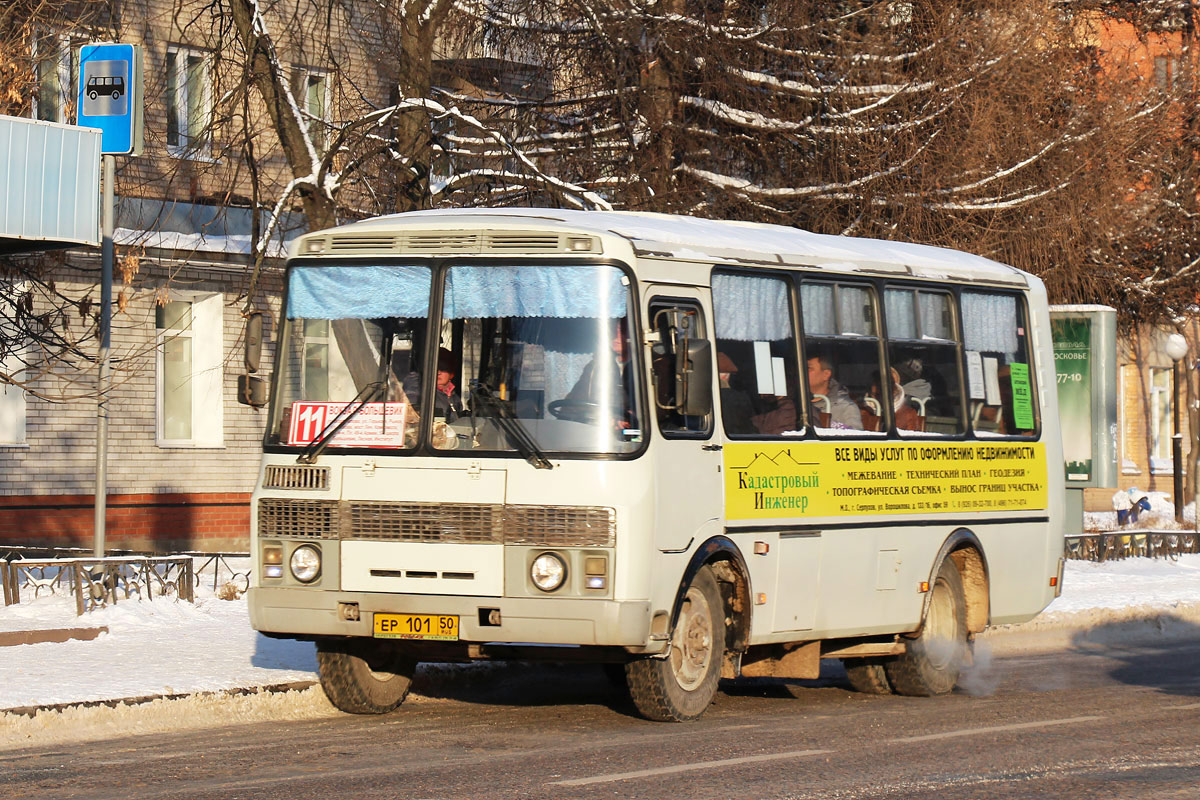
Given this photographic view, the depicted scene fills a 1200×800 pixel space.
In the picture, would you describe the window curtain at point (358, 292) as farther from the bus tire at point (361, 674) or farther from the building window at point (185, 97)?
the building window at point (185, 97)

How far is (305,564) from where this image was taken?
11328mm

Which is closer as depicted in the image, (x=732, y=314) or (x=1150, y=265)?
(x=732, y=314)

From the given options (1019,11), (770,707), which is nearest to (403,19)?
(1019,11)

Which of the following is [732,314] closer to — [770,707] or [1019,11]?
[770,707]

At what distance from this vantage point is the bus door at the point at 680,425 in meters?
11.2

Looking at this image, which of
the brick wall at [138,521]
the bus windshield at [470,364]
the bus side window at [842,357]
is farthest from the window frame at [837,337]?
the brick wall at [138,521]

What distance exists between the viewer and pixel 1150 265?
2788 cm

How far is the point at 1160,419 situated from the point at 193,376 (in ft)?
94.6

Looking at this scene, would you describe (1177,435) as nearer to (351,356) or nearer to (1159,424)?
(1159,424)

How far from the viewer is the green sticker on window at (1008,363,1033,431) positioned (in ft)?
49.4

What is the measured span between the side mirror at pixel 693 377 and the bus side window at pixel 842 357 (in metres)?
1.77

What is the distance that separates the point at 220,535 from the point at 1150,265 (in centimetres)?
1366

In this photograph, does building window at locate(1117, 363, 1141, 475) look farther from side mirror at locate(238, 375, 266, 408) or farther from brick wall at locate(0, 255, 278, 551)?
side mirror at locate(238, 375, 266, 408)

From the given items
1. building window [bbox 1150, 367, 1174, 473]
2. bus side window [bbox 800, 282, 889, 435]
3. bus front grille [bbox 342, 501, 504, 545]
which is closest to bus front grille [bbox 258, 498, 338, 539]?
bus front grille [bbox 342, 501, 504, 545]
